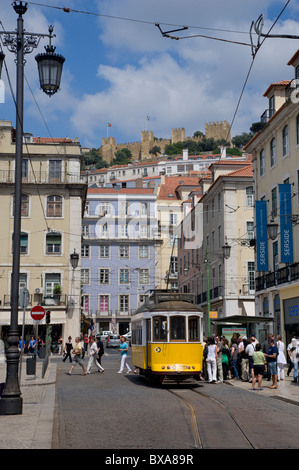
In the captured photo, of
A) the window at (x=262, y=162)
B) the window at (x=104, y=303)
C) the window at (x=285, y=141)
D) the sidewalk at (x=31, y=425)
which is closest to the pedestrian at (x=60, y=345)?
the window at (x=262, y=162)

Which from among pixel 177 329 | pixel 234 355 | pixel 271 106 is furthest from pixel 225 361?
pixel 271 106

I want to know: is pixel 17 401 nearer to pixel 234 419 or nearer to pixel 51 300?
pixel 234 419

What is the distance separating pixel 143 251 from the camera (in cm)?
7781

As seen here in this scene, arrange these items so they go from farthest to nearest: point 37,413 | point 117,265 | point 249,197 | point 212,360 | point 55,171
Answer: point 117,265
point 55,171
point 249,197
point 212,360
point 37,413

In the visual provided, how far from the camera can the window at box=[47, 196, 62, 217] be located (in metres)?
50.5

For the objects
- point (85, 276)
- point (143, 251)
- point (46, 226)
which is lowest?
point (85, 276)

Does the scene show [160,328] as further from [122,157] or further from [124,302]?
[122,157]

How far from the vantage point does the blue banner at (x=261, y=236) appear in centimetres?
3600

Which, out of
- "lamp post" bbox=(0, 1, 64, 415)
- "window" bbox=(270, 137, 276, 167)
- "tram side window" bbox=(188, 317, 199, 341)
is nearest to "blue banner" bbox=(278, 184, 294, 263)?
"window" bbox=(270, 137, 276, 167)

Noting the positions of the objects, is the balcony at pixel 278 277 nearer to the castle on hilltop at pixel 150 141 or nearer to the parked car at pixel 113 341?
the parked car at pixel 113 341

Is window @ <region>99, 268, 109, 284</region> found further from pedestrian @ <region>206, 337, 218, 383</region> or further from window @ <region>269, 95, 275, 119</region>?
pedestrian @ <region>206, 337, 218, 383</region>

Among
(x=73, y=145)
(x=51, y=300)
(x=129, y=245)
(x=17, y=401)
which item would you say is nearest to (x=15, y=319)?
(x=17, y=401)

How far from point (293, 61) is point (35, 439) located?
27.0 metres

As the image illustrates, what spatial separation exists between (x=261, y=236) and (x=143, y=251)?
A: 4189 centimetres
